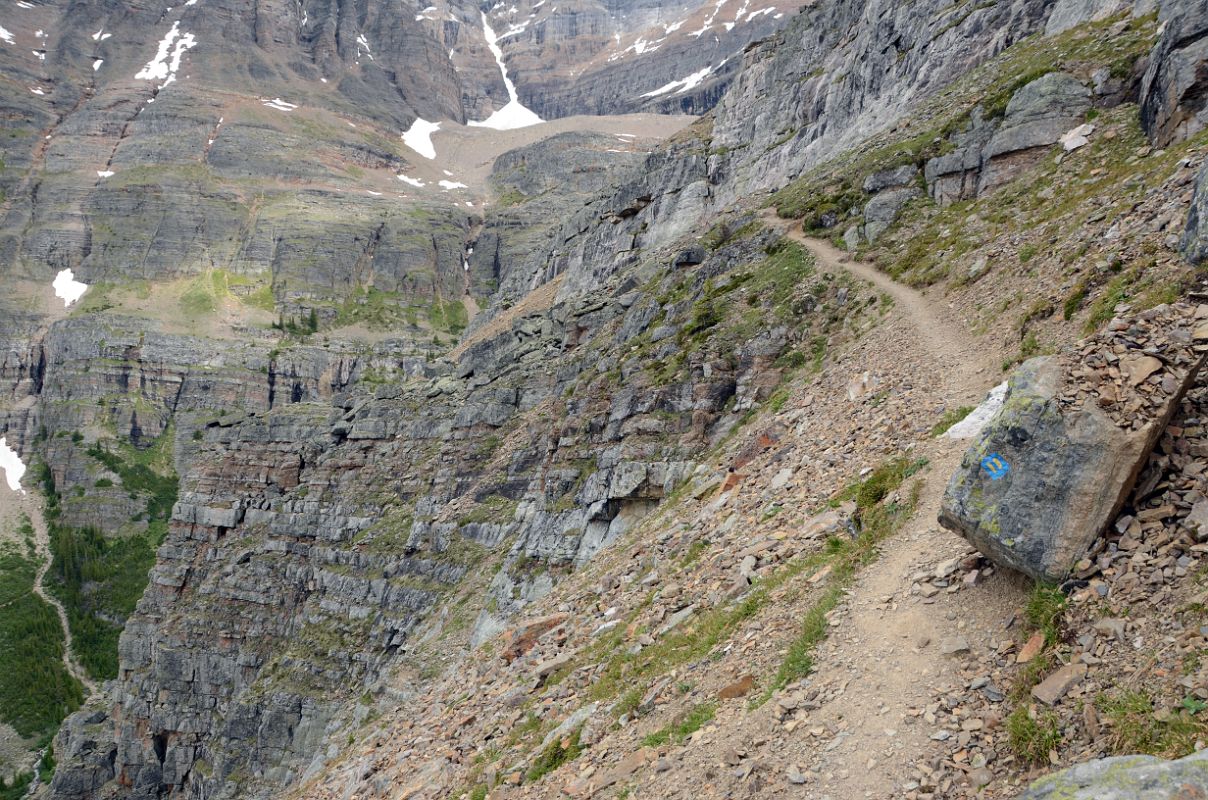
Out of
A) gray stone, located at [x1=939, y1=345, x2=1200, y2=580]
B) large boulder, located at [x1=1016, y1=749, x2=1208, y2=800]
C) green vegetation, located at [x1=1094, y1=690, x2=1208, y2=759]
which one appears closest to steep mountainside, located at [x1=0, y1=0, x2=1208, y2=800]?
green vegetation, located at [x1=1094, y1=690, x2=1208, y2=759]

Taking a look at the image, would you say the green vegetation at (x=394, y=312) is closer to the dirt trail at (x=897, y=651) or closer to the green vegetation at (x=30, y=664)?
the green vegetation at (x=30, y=664)

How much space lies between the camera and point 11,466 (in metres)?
150

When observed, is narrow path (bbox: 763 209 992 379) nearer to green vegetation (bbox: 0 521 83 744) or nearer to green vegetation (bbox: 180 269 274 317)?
green vegetation (bbox: 0 521 83 744)

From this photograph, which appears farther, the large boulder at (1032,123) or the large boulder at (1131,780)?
the large boulder at (1032,123)

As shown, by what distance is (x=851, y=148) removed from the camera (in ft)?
170

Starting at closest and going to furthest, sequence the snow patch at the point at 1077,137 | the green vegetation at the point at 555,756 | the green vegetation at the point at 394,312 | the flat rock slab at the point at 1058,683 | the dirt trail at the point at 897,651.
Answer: the flat rock slab at the point at 1058,683
the dirt trail at the point at 897,651
the green vegetation at the point at 555,756
the snow patch at the point at 1077,137
the green vegetation at the point at 394,312

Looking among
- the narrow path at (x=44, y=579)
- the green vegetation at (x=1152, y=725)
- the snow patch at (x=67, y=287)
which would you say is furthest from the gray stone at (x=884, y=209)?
the snow patch at (x=67, y=287)

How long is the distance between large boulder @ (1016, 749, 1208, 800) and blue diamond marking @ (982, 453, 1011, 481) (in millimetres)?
3688

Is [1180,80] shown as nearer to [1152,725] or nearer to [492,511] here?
[1152,725]

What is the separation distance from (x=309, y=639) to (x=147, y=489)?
121 metres

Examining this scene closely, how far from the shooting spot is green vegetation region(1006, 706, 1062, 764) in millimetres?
6598

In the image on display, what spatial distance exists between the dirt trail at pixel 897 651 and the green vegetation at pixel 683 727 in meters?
1.77

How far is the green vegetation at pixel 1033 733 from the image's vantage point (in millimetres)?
6598

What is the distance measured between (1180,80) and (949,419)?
16.9 meters
